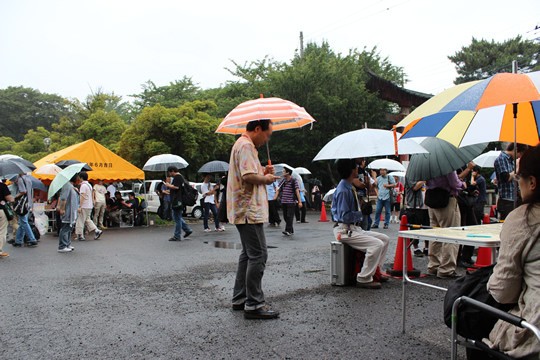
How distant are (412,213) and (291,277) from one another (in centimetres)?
268

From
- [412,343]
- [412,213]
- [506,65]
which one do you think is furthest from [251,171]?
[506,65]

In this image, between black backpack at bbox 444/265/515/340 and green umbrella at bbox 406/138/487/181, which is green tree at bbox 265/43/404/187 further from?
black backpack at bbox 444/265/515/340

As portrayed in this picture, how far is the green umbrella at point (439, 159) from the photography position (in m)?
6.34

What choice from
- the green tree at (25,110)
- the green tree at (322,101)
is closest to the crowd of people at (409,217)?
the green tree at (322,101)

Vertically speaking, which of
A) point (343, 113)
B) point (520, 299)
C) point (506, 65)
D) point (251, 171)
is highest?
point (506, 65)

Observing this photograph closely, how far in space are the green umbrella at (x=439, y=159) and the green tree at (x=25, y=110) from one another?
48794mm

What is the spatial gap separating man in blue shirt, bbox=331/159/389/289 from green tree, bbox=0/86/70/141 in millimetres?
48771

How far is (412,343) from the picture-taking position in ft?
Answer: 12.8

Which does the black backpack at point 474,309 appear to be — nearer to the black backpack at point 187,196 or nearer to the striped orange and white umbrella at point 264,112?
the striped orange and white umbrella at point 264,112

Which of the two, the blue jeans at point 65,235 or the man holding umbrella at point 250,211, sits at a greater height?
the man holding umbrella at point 250,211

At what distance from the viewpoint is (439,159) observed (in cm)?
646

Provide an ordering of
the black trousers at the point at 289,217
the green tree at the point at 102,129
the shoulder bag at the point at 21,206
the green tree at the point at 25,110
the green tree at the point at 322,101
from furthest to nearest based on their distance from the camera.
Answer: the green tree at the point at 25,110
the green tree at the point at 102,129
the green tree at the point at 322,101
the black trousers at the point at 289,217
the shoulder bag at the point at 21,206

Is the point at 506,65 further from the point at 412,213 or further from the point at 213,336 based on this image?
the point at 213,336

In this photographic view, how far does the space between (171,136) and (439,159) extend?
1707cm
